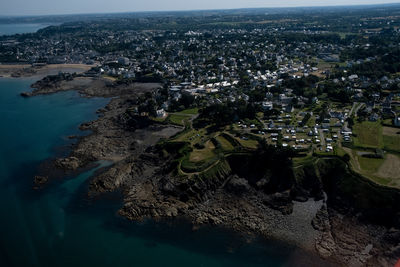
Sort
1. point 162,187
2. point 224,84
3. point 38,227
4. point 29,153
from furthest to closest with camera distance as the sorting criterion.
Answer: point 224,84, point 29,153, point 162,187, point 38,227

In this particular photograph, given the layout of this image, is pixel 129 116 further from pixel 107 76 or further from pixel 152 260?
pixel 107 76

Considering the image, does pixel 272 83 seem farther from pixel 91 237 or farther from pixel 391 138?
pixel 91 237

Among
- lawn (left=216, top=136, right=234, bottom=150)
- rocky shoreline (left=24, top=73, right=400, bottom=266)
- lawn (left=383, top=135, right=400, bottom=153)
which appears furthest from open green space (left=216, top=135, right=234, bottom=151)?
lawn (left=383, top=135, right=400, bottom=153)

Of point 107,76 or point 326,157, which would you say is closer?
point 326,157

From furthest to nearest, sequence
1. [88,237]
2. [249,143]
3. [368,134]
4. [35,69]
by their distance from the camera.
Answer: [35,69] → [368,134] → [249,143] → [88,237]

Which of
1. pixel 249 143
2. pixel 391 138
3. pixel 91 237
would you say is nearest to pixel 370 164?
pixel 391 138

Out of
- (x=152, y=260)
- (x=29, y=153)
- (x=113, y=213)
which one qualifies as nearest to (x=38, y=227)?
(x=113, y=213)
